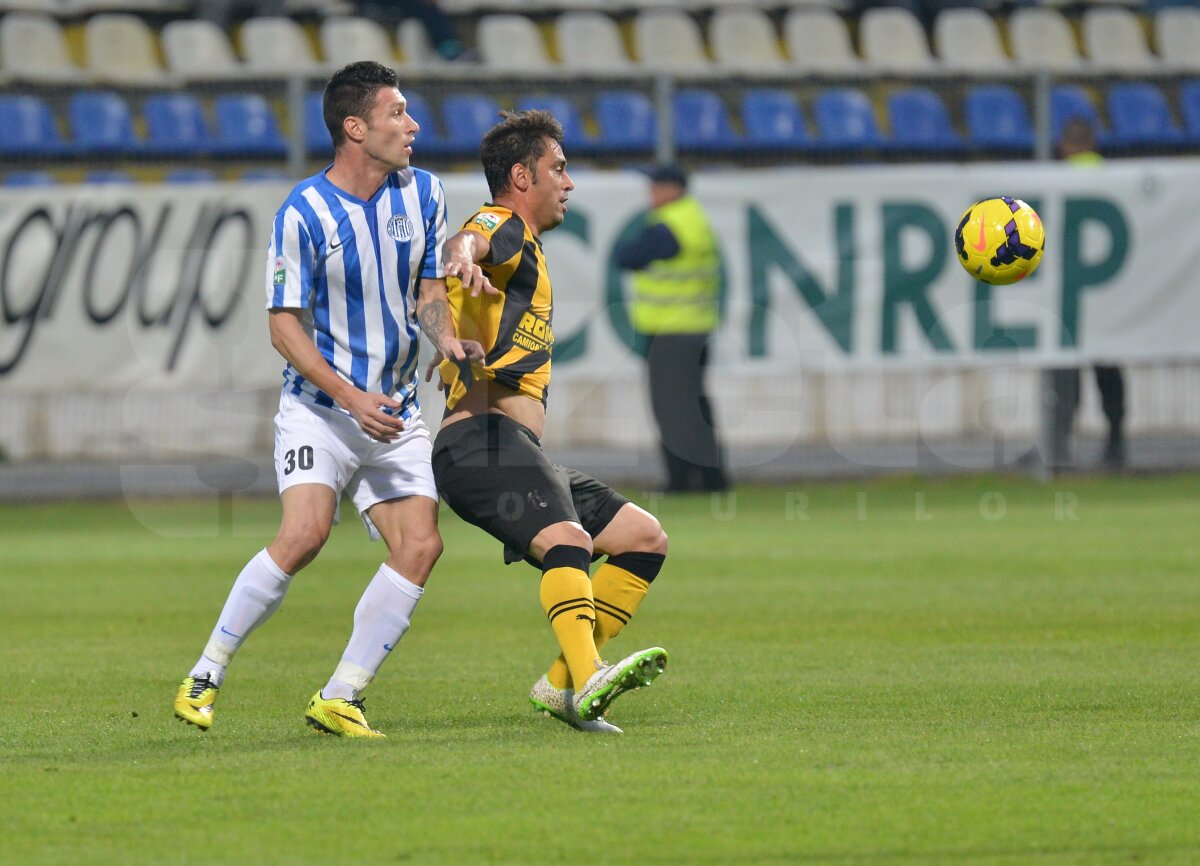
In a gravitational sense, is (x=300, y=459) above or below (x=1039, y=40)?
below

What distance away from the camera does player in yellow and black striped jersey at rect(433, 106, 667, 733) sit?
6.46 metres

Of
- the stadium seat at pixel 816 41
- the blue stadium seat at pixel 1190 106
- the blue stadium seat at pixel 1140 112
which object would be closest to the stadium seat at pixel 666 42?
the stadium seat at pixel 816 41

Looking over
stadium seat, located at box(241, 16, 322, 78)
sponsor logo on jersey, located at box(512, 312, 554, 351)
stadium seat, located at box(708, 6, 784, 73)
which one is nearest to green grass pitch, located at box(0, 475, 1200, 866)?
sponsor logo on jersey, located at box(512, 312, 554, 351)

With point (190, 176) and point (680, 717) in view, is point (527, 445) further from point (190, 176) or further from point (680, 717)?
point (190, 176)

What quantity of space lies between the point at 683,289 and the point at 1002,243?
23.4 feet

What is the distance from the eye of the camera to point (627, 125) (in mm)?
18344

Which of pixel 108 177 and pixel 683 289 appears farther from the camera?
pixel 108 177

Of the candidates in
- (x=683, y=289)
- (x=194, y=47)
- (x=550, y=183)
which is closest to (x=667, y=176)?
(x=683, y=289)

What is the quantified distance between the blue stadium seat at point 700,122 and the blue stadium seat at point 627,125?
10.1 inches

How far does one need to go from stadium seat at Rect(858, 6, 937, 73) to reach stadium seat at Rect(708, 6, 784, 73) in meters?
1.06

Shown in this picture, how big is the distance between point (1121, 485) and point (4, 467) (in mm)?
9853

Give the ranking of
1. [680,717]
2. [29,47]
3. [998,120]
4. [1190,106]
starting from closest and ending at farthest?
[680,717] → [998,120] → [1190,106] → [29,47]

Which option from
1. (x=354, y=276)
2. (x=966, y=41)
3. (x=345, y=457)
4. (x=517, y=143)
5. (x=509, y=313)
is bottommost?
(x=345, y=457)

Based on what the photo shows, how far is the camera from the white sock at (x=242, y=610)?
251 inches
